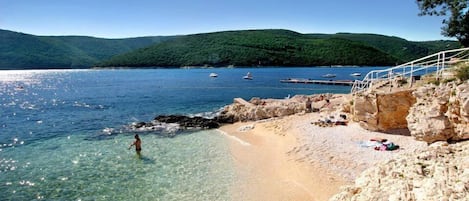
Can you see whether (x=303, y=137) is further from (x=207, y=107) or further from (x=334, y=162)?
(x=207, y=107)

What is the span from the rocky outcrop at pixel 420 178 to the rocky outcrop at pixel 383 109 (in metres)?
9.95

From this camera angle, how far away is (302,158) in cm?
1802

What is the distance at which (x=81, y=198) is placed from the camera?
14.1 meters

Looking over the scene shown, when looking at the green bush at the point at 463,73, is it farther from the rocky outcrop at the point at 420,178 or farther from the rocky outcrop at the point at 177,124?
the rocky outcrop at the point at 177,124

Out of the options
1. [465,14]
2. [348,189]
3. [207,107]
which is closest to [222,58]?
[207,107]

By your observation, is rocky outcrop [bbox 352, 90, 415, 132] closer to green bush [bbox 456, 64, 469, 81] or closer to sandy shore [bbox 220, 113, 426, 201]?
sandy shore [bbox 220, 113, 426, 201]

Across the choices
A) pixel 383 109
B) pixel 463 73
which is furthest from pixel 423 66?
pixel 463 73

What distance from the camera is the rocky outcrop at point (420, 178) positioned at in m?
6.52

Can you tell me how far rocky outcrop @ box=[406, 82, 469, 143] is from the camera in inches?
438

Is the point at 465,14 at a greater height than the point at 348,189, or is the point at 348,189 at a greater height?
the point at 465,14

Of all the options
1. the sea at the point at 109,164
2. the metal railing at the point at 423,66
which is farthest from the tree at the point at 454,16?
the sea at the point at 109,164

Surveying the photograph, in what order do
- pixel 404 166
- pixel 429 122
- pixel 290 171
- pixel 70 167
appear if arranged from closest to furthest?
1. pixel 404 166
2. pixel 429 122
3. pixel 290 171
4. pixel 70 167

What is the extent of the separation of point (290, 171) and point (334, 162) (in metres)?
2.41

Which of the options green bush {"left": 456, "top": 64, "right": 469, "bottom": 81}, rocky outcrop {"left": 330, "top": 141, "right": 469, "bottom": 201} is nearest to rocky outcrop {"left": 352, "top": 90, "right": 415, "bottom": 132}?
green bush {"left": 456, "top": 64, "right": 469, "bottom": 81}
